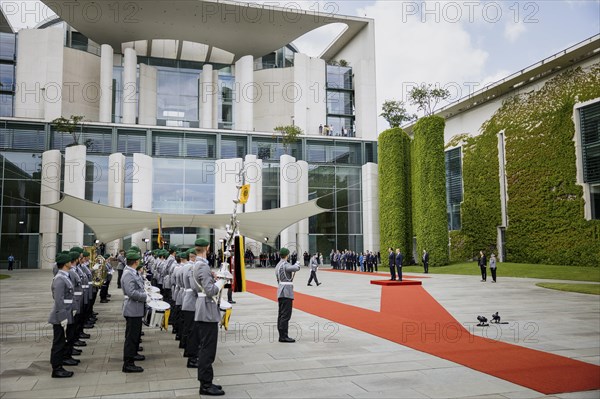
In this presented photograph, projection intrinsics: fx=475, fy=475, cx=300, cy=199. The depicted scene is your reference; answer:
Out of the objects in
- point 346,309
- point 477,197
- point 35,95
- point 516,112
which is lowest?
point 346,309

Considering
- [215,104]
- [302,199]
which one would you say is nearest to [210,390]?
[302,199]

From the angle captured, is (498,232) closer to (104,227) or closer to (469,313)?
(469,313)

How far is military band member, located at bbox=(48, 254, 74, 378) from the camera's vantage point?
20.6 feet

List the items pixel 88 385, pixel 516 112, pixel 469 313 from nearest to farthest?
pixel 88 385, pixel 469 313, pixel 516 112

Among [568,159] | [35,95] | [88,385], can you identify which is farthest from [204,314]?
[35,95]

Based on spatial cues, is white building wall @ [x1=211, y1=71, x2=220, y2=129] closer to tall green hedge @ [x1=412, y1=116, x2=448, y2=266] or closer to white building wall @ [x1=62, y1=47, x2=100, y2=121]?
white building wall @ [x1=62, y1=47, x2=100, y2=121]

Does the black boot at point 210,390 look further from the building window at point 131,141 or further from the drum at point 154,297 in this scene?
the building window at point 131,141

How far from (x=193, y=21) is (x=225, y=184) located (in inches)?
541

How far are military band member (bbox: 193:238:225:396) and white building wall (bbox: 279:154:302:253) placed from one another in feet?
104

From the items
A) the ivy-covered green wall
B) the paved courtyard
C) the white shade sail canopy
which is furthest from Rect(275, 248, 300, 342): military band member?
the ivy-covered green wall

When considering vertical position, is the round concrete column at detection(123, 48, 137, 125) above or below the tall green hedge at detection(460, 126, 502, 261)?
above

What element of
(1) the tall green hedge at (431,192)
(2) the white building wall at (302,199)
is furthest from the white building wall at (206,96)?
(1) the tall green hedge at (431,192)

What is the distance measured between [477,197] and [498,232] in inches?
124

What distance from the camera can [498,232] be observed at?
3164 cm
